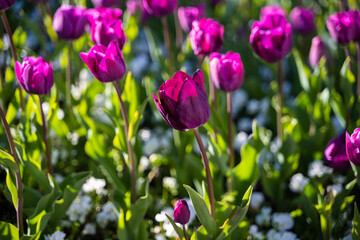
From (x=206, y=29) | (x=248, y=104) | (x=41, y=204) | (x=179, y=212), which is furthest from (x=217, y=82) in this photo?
(x=248, y=104)

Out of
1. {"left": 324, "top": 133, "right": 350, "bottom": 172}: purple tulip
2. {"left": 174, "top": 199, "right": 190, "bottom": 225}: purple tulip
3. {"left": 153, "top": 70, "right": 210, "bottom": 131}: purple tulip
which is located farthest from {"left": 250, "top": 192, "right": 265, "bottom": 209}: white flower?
{"left": 153, "top": 70, "right": 210, "bottom": 131}: purple tulip

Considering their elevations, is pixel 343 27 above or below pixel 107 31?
below

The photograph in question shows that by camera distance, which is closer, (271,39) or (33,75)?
(33,75)

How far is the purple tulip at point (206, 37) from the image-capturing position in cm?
134

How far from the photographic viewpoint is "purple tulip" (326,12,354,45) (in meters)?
1.35

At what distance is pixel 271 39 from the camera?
4.28ft

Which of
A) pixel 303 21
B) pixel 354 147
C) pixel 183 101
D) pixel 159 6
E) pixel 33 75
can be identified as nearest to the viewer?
pixel 183 101

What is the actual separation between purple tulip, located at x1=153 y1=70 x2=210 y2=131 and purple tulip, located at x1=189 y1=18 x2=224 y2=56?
44cm

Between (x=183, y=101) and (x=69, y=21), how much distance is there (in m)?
0.72

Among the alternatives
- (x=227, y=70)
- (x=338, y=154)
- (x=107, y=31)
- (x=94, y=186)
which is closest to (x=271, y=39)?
(x=227, y=70)

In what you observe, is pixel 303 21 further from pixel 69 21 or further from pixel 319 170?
pixel 69 21

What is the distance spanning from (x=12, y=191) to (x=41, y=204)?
3.6 inches

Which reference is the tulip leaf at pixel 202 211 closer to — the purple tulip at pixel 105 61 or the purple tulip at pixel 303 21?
the purple tulip at pixel 105 61

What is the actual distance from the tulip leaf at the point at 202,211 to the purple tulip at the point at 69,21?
75 cm
